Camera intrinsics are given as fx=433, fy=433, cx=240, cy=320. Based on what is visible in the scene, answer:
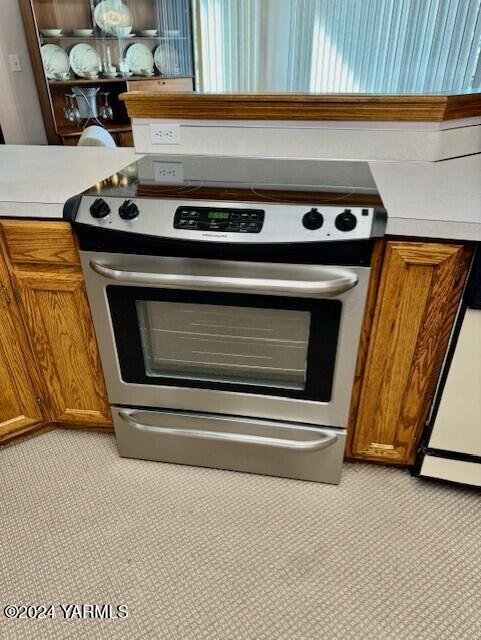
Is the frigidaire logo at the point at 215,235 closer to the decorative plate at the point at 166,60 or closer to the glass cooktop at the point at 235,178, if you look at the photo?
the glass cooktop at the point at 235,178

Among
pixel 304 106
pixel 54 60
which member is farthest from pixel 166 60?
pixel 304 106

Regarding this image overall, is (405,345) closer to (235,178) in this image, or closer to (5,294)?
(235,178)

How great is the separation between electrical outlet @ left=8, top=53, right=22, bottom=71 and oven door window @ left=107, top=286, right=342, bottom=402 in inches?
130

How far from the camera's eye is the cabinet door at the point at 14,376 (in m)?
1.34

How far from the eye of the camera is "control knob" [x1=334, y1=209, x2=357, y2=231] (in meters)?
1.02

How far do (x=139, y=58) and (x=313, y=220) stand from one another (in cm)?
377

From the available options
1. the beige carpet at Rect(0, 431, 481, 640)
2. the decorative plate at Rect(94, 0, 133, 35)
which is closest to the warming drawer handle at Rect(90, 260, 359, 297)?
the beige carpet at Rect(0, 431, 481, 640)

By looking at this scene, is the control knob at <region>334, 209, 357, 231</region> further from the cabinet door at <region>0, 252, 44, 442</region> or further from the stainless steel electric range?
the cabinet door at <region>0, 252, 44, 442</region>

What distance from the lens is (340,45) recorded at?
3668 millimetres

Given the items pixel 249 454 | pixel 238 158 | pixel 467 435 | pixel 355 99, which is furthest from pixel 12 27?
pixel 467 435

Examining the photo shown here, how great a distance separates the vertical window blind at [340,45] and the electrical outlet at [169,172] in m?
2.27

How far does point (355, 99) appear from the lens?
4.77 ft

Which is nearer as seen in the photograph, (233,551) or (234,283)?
(234,283)

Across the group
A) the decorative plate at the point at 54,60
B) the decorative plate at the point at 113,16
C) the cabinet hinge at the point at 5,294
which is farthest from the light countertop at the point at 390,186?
the decorative plate at the point at 113,16
